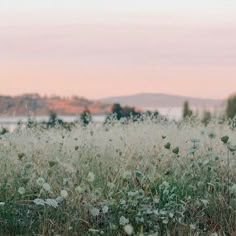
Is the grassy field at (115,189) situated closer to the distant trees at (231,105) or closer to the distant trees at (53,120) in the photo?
the distant trees at (53,120)

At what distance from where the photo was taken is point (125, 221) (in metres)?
5.15

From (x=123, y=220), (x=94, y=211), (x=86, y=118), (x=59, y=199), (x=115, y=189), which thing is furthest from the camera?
(x=86, y=118)

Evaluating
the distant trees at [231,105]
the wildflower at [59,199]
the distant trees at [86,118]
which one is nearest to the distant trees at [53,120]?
the distant trees at [86,118]

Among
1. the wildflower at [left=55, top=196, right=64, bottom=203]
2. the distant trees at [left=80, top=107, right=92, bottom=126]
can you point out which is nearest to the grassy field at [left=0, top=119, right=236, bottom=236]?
the wildflower at [left=55, top=196, right=64, bottom=203]

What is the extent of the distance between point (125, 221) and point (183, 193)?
1.32 meters

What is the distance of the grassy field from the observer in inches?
219

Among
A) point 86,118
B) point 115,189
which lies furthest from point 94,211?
point 86,118

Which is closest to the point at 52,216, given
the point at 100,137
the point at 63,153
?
the point at 63,153

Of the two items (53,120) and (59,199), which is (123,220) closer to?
(59,199)

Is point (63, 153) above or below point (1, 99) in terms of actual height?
below

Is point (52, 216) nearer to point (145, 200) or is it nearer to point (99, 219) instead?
point (99, 219)

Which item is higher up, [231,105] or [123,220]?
[231,105]

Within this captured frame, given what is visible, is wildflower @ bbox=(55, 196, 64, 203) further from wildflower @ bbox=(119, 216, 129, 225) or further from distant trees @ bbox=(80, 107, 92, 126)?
distant trees @ bbox=(80, 107, 92, 126)

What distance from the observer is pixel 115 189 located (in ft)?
21.2
